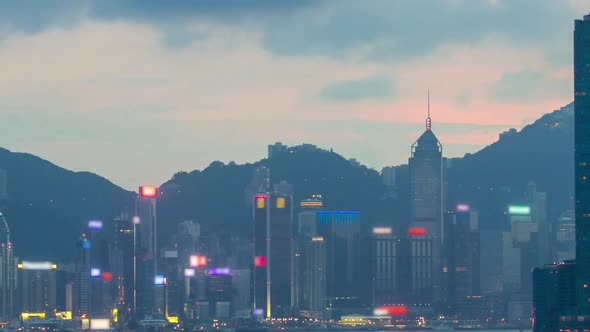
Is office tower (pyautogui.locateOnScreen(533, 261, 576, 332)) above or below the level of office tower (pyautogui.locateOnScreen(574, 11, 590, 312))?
below

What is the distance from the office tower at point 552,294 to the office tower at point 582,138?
267cm

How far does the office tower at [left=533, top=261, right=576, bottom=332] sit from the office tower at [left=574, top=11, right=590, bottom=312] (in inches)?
105

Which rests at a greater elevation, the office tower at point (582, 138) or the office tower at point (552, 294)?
the office tower at point (582, 138)

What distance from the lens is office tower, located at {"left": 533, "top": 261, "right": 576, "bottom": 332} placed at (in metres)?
160

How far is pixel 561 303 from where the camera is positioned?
525 feet

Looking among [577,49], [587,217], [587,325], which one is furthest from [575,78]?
[587,325]

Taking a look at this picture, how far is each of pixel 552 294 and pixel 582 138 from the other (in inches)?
667

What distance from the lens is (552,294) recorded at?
16362 centimetres

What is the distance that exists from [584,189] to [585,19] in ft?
52.1

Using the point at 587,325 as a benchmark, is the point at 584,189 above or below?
above

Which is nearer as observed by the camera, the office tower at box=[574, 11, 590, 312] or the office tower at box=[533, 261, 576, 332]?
the office tower at box=[574, 11, 590, 312]

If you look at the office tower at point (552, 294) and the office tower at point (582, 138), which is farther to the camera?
the office tower at point (552, 294)

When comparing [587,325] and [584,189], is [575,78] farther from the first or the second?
[587,325]

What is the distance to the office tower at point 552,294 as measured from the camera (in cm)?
15988
